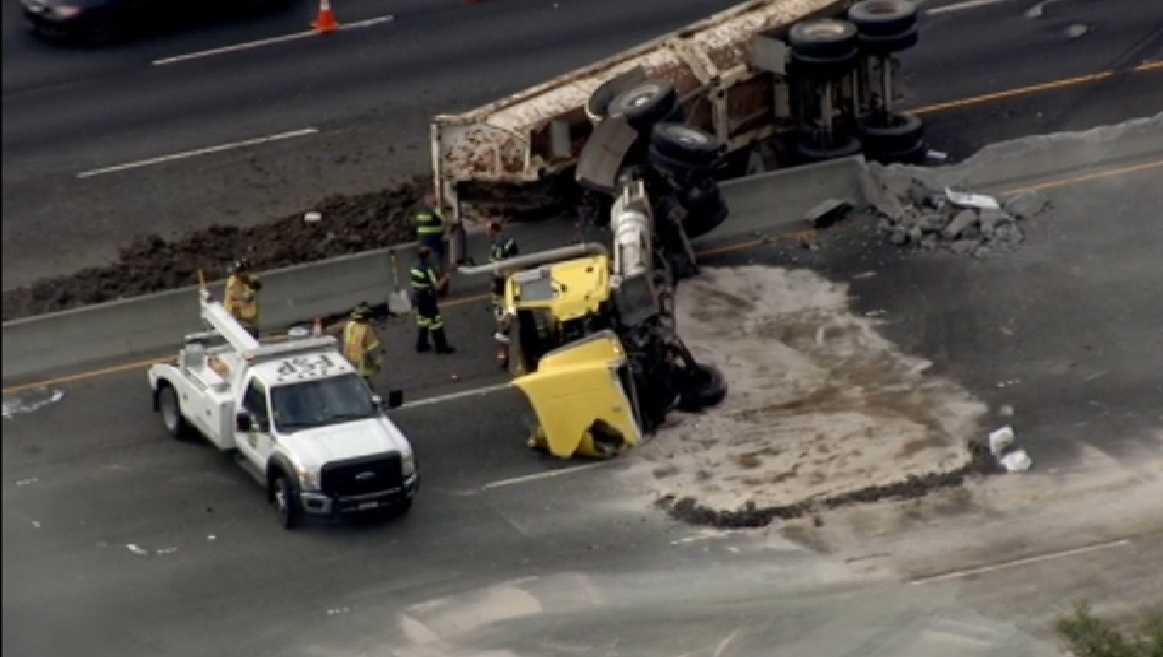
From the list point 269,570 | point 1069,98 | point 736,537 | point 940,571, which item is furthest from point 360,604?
point 1069,98

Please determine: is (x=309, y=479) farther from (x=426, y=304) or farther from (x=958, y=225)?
(x=958, y=225)

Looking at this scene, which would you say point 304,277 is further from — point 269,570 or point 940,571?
point 940,571

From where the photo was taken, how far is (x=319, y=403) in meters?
30.0

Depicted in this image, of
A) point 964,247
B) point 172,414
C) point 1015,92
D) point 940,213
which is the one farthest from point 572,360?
point 1015,92

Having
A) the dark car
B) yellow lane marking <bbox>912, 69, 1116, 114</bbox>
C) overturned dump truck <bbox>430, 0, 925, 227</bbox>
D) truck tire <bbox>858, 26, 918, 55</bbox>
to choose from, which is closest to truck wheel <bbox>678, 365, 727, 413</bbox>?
overturned dump truck <bbox>430, 0, 925, 227</bbox>

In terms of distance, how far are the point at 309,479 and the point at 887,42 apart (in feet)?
37.1

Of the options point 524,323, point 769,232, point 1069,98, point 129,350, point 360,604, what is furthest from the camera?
point 1069,98

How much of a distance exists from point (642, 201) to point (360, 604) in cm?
661


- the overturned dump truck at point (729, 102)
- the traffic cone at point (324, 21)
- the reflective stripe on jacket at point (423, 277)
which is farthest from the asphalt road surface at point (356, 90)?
the reflective stripe on jacket at point (423, 277)

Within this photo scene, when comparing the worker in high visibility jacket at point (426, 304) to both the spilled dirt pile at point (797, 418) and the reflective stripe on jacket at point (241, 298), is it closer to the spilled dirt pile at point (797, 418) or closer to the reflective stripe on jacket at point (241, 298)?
the reflective stripe on jacket at point (241, 298)

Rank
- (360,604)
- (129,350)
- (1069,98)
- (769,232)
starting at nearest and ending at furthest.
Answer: (360,604) → (129,350) → (769,232) → (1069,98)

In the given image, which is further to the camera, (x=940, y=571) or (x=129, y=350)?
(x=129, y=350)

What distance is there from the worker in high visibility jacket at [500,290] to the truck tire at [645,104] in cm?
201

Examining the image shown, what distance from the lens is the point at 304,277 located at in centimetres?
3491
